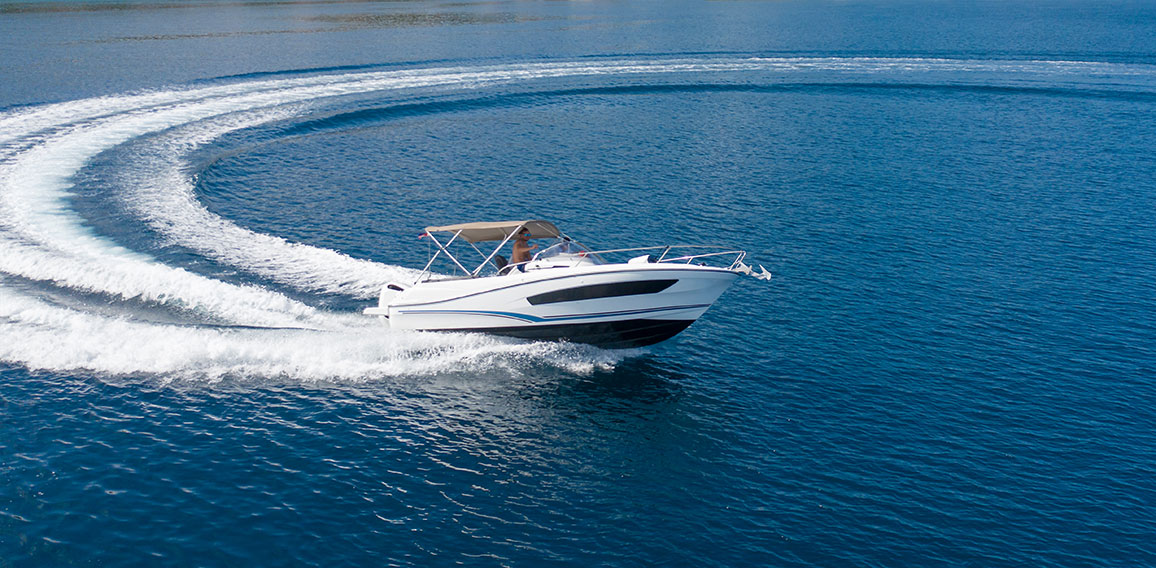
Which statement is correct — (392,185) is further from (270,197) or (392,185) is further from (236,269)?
(236,269)

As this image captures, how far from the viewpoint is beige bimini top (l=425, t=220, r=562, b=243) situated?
26.3 meters

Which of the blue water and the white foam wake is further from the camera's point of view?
the white foam wake

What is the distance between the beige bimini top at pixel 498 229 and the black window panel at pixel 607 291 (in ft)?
8.36

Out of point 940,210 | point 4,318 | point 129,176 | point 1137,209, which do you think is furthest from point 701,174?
point 4,318

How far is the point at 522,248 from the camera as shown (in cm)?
2636

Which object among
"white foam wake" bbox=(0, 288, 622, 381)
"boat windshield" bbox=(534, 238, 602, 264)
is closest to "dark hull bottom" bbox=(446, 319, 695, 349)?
"white foam wake" bbox=(0, 288, 622, 381)

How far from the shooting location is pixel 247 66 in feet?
238

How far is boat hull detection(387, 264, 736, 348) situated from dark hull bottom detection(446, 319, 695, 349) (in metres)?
0.03

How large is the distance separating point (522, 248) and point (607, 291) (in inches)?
136

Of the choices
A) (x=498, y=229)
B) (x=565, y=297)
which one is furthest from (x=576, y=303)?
(x=498, y=229)

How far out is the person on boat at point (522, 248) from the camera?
26298 millimetres

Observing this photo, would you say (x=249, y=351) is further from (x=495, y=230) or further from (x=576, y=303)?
(x=576, y=303)

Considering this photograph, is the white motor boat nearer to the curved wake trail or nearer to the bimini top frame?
the bimini top frame

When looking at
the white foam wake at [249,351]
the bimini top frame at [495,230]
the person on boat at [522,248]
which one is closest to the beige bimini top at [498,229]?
the bimini top frame at [495,230]
